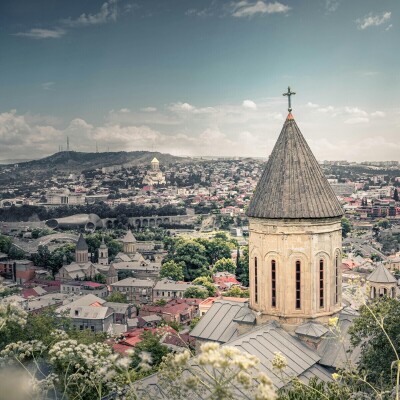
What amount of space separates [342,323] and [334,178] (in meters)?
95.6

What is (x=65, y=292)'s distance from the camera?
45.7 meters

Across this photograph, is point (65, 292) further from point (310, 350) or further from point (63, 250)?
point (310, 350)

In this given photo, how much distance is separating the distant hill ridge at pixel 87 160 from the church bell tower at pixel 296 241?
57.2m

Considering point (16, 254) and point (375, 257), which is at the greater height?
point (16, 254)

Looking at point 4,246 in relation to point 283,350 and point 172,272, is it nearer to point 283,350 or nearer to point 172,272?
point 172,272

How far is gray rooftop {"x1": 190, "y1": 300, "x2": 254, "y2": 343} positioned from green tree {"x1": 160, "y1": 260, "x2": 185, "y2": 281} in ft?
124

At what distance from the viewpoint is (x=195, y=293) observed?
42.9 metres

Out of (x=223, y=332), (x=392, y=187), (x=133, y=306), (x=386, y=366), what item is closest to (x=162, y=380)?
(x=386, y=366)

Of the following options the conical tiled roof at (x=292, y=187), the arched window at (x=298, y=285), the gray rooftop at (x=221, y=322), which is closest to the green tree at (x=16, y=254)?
the gray rooftop at (x=221, y=322)

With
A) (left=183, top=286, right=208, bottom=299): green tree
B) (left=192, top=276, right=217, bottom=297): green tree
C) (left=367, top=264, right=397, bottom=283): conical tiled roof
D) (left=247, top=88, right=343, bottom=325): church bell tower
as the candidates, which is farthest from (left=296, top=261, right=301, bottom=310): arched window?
(left=192, top=276, right=217, bottom=297): green tree

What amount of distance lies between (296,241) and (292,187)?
1.38 m

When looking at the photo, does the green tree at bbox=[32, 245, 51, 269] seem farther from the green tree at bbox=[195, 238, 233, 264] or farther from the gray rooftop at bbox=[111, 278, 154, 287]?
the green tree at bbox=[195, 238, 233, 264]

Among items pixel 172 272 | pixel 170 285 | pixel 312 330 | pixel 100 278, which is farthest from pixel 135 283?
pixel 312 330

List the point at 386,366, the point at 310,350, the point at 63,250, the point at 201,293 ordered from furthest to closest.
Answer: the point at 63,250 → the point at 201,293 → the point at 310,350 → the point at 386,366
